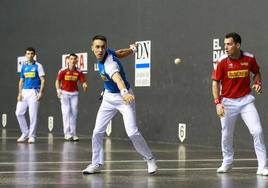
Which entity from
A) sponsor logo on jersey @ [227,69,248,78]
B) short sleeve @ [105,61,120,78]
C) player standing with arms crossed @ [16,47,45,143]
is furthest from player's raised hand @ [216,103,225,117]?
player standing with arms crossed @ [16,47,45,143]

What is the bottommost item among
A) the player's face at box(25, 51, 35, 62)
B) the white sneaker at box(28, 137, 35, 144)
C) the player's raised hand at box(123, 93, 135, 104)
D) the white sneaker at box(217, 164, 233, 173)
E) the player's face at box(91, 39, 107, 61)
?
the white sneaker at box(28, 137, 35, 144)

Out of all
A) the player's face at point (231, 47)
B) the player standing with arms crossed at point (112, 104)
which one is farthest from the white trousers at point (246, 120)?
the player standing with arms crossed at point (112, 104)

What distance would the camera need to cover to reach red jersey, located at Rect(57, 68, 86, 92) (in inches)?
725

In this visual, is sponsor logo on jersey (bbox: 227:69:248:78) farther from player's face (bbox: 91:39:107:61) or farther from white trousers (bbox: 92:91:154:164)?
player's face (bbox: 91:39:107:61)

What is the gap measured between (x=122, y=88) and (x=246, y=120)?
1.86 meters

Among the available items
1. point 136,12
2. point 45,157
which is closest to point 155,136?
point 136,12

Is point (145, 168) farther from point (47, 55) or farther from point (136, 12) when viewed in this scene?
point (47, 55)

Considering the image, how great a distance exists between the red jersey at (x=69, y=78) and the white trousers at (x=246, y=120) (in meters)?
8.21

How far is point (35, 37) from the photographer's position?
76.0 feet

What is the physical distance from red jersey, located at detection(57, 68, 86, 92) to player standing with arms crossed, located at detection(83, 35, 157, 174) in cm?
786

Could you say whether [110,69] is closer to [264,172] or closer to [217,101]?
[217,101]

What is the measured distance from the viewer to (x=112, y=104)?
10.5 meters

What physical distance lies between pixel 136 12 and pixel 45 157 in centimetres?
627

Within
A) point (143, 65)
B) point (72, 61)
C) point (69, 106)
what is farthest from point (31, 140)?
point (143, 65)
